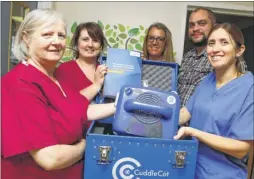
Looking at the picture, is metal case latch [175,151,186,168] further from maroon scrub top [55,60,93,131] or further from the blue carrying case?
maroon scrub top [55,60,93,131]

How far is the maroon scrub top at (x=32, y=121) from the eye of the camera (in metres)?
0.78

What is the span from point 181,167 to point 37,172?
48 centimetres

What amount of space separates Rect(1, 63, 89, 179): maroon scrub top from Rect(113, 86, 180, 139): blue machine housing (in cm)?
18

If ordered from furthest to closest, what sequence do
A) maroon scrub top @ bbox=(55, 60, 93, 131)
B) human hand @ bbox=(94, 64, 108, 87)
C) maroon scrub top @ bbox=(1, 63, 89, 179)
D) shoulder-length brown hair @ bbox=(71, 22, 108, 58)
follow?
shoulder-length brown hair @ bbox=(71, 22, 108, 58) < maroon scrub top @ bbox=(55, 60, 93, 131) < human hand @ bbox=(94, 64, 108, 87) < maroon scrub top @ bbox=(1, 63, 89, 179)

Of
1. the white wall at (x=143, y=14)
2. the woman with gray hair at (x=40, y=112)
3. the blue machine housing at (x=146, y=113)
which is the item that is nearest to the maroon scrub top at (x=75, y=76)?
the woman with gray hair at (x=40, y=112)

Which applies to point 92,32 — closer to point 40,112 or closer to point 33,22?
point 33,22

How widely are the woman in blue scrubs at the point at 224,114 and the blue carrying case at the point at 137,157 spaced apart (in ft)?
0.20

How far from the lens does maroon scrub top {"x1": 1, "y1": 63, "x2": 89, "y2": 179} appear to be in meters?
0.78

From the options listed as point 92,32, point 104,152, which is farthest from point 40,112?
point 92,32

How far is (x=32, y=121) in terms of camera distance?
78 cm

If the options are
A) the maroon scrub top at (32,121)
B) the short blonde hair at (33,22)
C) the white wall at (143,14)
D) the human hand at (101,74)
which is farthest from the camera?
the white wall at (143,14)

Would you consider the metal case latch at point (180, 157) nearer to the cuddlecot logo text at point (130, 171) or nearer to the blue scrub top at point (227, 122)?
the cuddlecot logo text at point (130, 171)

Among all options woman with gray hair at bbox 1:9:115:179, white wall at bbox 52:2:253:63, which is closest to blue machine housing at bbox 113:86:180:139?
woman with gray hair at bbox 1:9:115:179

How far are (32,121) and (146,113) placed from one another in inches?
14.0
